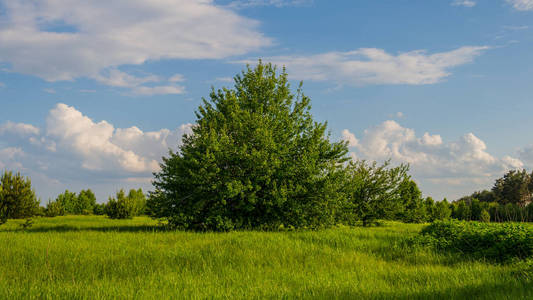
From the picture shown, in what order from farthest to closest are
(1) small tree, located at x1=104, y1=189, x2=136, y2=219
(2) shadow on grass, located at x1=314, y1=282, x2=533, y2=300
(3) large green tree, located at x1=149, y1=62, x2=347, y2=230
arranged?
(1) small tree, located at x1=104, y1=189, x2=136, y2=219 < (3) large green tree, located at x1=149, y1=62, x2=347, y2=230 < (2) shadow on grass, located at x1=314, y1=282, x2=533, y2=300

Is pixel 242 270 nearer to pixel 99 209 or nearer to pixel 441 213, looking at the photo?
pixel 441 213

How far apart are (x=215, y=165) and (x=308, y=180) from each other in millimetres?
4921

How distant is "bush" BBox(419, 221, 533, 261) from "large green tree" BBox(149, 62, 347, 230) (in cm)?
621

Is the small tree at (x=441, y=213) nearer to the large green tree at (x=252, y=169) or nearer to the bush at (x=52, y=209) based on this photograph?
the large green tree at (x=252, y=169)

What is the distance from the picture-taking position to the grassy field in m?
7.98

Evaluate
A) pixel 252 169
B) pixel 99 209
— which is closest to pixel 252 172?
pixel 252 169

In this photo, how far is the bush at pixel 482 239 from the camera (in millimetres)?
12273

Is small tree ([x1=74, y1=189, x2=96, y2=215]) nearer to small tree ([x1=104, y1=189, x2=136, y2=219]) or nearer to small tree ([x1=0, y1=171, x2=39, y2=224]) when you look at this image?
small tree ([x1=104, y1=189, x2=136, y2=219])

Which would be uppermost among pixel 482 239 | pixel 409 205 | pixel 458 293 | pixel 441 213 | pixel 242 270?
pixel 409 205

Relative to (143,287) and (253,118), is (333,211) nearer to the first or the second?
(253,118)

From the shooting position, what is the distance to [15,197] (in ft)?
75.3

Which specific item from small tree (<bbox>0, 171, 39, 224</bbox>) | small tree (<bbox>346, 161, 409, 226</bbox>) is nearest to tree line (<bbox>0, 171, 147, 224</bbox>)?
small tree (<bbox>0, 171, 39, 224</bbox>)

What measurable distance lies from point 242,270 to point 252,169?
9.25 meters

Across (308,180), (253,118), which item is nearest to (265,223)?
(308,180)
